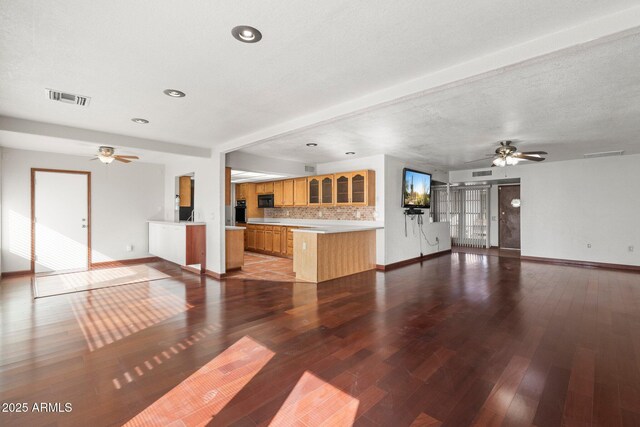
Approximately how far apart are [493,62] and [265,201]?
7.32 m

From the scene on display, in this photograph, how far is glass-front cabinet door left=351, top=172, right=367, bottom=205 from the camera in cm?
643

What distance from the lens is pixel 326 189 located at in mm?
7246

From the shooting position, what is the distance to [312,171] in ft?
26.3

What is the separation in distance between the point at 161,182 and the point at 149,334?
544 centimetres

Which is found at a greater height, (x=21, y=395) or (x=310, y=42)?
(x=310, y=42)

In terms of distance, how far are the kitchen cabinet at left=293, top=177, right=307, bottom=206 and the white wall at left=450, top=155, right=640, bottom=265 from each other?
553cm

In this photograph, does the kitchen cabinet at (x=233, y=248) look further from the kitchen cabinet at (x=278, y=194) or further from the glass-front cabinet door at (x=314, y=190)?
the kitchen cabinet at (x=278, y=194)

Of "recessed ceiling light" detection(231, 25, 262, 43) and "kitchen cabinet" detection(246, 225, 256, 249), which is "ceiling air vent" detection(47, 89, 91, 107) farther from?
"kitchen cabinet" detection(246, 225, 256, 249)

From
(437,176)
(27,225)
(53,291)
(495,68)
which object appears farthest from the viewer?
(437,176)

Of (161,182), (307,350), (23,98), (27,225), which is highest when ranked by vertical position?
(23,98)

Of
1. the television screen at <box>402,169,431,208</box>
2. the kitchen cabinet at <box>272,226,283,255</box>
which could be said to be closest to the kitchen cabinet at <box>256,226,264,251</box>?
the kitchen cabinet at <box>272,226,283,255</box>

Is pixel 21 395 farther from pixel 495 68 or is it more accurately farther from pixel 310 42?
pixel 495 68

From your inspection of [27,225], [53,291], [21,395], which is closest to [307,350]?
[21,395]

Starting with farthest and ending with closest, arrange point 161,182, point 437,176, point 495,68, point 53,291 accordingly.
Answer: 1. point 437,176
2. point 161,182
3. point 53,291
4. point 495,68
